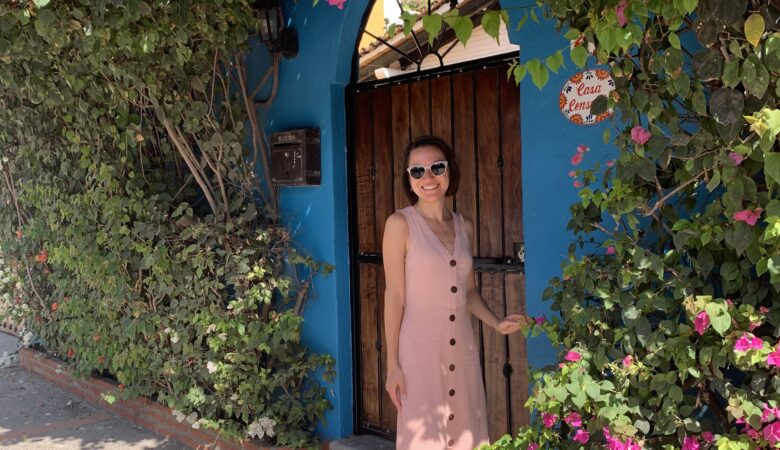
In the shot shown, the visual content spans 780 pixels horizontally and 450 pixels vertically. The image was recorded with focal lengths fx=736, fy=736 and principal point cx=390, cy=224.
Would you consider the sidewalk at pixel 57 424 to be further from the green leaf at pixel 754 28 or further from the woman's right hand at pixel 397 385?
the green leaf at pixel 754 28

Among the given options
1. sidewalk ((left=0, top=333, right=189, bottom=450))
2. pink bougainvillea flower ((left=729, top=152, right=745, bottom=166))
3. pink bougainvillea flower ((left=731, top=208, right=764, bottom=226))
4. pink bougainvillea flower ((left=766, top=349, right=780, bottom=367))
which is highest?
pink bougainvillea flower ((left=729, top=152, right=745, bottom=166))

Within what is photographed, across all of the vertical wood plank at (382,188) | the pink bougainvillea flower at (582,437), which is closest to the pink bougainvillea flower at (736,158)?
the pink bougainvillea flower at (582,437)

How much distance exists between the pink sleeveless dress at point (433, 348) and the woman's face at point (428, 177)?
0.11m

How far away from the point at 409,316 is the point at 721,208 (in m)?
1.42

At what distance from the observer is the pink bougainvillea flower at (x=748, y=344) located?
2.20m

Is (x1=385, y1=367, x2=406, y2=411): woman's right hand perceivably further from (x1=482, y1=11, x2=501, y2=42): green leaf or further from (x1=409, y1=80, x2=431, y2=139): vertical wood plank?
(x1=409, y1=80, x2=431, y2=139): vertical wood plank

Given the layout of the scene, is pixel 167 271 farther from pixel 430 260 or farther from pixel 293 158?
pixel 430 260

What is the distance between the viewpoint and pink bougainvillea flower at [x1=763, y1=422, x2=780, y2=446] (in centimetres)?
219

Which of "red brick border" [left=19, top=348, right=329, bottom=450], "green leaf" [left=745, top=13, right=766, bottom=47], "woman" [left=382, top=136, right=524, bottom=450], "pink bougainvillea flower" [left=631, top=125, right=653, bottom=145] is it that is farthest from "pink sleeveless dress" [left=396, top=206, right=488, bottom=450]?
"red brick border" [left=19, top=348, right=329, bottom=450]

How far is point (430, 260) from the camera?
3.21 meters

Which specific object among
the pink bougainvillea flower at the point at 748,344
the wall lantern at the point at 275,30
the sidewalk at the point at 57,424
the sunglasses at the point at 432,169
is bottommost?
the sidewalk at the point at 57,424

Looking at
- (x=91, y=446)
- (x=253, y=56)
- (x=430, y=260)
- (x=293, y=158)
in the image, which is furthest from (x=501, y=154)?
(x=91, y=446)

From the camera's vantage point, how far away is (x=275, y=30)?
16.2ft

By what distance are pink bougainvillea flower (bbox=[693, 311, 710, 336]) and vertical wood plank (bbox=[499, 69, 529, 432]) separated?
69.5 inches
